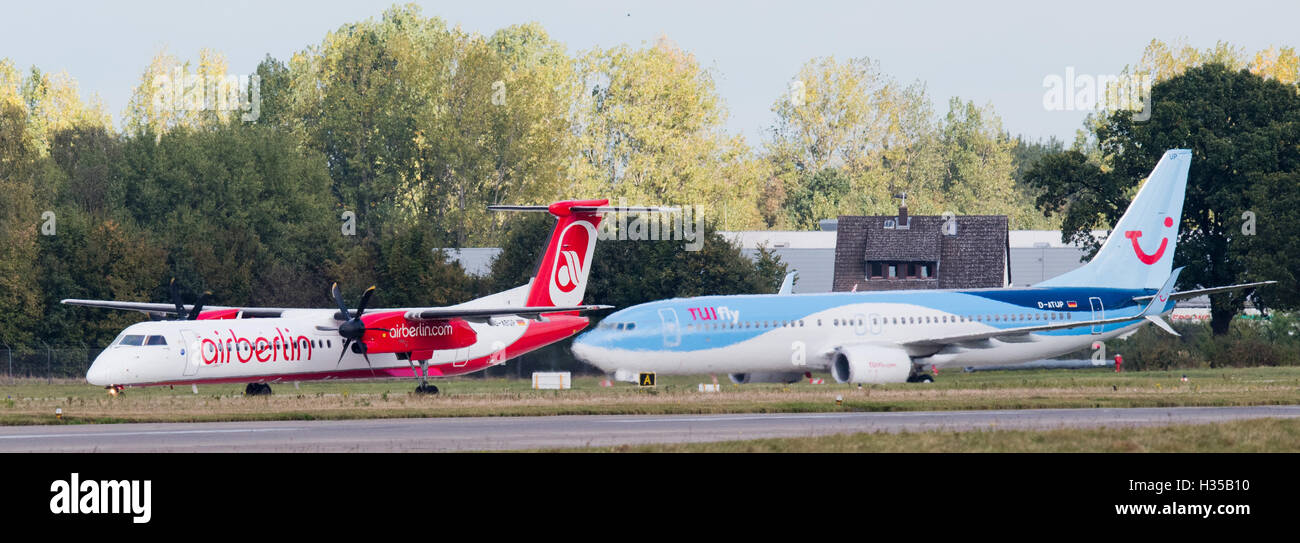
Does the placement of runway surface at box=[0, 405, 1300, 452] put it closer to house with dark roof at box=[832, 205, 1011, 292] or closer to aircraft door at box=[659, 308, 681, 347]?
aircraft door at box=[659, 308, 681, 347]

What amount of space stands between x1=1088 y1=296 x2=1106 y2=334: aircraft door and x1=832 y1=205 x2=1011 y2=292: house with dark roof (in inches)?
1202

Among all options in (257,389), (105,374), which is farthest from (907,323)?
(105,374)

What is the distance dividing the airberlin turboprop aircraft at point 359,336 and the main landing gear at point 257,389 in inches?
1.6

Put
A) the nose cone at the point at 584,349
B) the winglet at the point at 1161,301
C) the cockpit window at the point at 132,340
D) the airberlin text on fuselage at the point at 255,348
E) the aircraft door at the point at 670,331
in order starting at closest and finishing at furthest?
1. the cockpit window at the point at 132,340
2. the airberlin text on fuselage at the point at 255,348
3. the nose cone at the point at 584,349
4. the aircraft door at the point at 670,331
5. the winglet at the point at 1161,301

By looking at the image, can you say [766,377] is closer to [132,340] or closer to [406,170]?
[132,340]

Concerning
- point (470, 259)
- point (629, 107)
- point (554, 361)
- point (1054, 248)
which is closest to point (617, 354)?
point (554, 361)

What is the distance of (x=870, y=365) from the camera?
49.5 meters

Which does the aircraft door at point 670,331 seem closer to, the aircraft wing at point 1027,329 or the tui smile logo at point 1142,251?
the aircraft wing at point 1027,329

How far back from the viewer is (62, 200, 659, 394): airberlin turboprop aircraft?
148 ft

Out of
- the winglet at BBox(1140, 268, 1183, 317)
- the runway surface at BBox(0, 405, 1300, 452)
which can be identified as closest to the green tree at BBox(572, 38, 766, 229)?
the winglet at BBox(1140, 268, 1183, 317)

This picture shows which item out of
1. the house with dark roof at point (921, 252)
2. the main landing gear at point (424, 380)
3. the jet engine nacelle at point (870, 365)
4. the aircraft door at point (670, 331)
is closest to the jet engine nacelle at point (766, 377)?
the jet engine nacelle at point (870, 365)

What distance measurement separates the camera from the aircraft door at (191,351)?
45.4 metres
